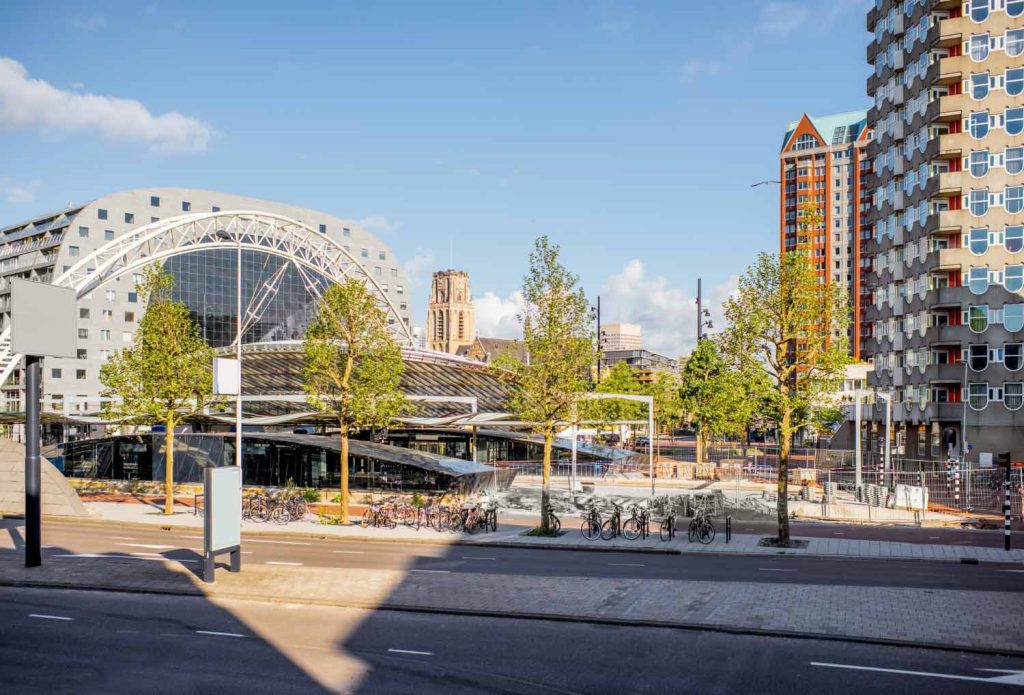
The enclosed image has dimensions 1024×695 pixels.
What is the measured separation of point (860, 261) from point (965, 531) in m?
139

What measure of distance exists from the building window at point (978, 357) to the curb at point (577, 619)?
55.2 metres

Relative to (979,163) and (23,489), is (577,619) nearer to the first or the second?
(23,489)

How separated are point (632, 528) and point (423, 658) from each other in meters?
19.0

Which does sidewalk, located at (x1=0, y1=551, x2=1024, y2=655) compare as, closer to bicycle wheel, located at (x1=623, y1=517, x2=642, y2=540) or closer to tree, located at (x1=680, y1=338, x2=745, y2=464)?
bicycle wheel, located at (x1=623, y1=517, x2=642, y2=540)

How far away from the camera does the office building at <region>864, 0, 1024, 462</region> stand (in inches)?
2480

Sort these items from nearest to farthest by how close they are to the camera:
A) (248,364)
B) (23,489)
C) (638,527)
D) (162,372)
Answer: (638,527) → (23,489) → (162,372) → (248,364)

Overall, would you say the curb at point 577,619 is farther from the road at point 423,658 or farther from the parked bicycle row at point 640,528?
the parked bicycle row at point 640,528

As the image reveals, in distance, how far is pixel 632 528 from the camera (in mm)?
32688

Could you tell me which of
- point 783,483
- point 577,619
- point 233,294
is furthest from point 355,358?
point 233,294

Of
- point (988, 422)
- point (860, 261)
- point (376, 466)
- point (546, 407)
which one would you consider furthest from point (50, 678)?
point (860, 261)

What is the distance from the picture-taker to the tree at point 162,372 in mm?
39969

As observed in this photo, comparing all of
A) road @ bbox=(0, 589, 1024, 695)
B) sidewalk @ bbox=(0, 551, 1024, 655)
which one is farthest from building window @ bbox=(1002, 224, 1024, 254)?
road @ bbox=(0, 589, 1024, 695)

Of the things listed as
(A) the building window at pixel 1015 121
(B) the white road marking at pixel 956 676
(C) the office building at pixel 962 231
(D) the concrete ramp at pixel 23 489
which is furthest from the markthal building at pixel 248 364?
(A) the building window at pixel 1015 121

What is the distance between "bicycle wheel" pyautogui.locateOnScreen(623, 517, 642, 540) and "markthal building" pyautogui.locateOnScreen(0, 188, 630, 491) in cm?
1282
